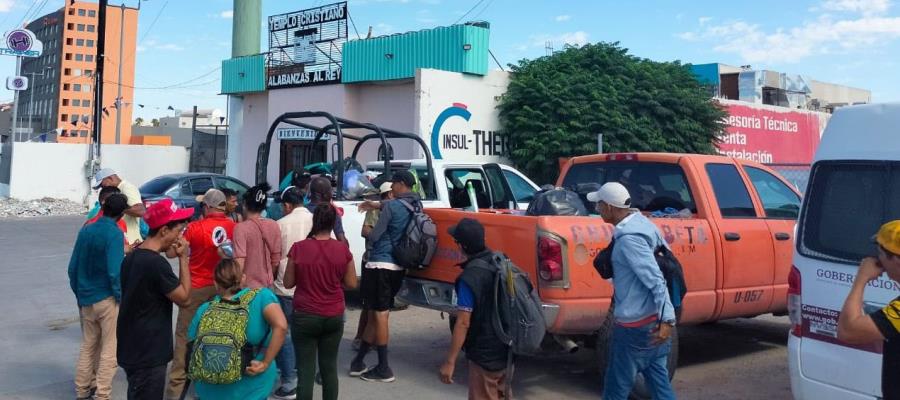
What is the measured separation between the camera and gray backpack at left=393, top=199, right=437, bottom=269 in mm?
6359

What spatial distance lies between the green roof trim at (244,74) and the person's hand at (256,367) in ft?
67.5

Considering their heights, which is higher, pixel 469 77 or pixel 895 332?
pixel 469 77

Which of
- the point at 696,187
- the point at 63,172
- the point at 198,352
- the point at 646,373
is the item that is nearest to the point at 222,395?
the point at 198,352

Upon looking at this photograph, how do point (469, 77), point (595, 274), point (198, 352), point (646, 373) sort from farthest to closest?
point (469, 77) → point (595, 274) → point (646, 373) → point (198, 352)

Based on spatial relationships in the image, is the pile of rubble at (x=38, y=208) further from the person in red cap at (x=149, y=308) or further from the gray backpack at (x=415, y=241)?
the person in red cap at (x=149, y=308)

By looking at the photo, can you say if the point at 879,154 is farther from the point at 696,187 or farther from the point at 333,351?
the point at 333,351

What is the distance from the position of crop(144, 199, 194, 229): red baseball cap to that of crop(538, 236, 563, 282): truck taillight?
8.00 ft

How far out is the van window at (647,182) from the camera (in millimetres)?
6977

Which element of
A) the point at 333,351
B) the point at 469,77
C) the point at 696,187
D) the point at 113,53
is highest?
the point at 113,53

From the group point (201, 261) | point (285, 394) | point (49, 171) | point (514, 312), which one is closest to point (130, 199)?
point (201, 261)

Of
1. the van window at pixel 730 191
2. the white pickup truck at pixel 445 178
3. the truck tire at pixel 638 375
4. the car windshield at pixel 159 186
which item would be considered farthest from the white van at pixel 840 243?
the car windshield at pixel 159 186

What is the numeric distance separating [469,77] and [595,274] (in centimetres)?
1366

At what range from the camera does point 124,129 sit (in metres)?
93.6

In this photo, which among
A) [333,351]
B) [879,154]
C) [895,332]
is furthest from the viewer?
[333,351]
